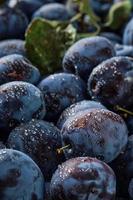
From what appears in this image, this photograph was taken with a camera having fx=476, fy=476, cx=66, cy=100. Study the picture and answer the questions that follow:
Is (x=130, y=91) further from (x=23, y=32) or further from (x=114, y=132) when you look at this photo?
(x=23, y=32)

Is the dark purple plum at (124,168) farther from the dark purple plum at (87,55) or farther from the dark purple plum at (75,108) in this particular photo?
the dark purple plum at (87,55)

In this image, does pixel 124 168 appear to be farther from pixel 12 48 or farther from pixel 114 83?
pixel 12 48

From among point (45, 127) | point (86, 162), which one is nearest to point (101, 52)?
point (45, 127)

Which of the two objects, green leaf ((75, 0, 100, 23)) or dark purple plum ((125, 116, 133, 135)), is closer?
dark purple plum ((125, 116, 133, 135))

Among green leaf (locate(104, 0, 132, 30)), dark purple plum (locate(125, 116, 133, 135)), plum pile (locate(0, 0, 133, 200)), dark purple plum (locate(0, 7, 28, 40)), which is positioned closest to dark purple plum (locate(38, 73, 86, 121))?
plum pile (locate(0, 0, 133, 200))

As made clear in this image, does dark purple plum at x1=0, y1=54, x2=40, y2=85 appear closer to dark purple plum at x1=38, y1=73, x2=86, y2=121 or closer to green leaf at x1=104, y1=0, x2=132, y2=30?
dark purple plum at x1=38, y1=73, x2=86, y2=121
